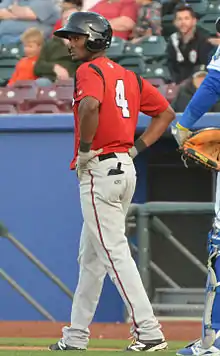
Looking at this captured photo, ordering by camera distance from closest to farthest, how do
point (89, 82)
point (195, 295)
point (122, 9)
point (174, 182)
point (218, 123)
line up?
1. point (89, 82)
2. point (218, 123)
3. point (195, 295)
4. point (174, 182)
5. point (122, 9)

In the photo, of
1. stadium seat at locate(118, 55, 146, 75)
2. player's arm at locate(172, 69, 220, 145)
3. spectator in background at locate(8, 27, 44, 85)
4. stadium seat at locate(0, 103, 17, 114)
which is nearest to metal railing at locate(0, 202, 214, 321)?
stadium seat at locate(0, 103, 17, 114)

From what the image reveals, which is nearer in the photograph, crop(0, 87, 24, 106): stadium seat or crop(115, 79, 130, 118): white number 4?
crop(115, 79, 130, 118): white number 4

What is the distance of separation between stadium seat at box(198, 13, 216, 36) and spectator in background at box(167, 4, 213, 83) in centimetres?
27

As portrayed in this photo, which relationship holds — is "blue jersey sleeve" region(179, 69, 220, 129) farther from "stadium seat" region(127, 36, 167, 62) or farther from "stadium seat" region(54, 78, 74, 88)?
"stadium seat" region(127, 36, 167, 62)

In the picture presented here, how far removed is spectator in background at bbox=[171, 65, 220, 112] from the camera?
8180 mm

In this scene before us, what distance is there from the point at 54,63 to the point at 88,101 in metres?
4.50

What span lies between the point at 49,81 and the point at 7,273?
1990 mm

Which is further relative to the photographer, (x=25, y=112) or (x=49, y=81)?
(x=49, y=81)

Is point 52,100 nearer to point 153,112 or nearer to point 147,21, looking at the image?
point 147,21

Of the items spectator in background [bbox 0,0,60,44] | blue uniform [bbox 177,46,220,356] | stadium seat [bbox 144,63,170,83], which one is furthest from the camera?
spectator in background [bbox 0,0,60,44]

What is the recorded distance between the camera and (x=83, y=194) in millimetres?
5047

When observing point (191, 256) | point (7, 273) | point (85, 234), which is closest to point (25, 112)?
point (7, 273)

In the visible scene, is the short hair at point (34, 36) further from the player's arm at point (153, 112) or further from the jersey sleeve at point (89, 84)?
the jersey sleeve at point (89, 84)

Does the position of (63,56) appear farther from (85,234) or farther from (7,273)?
(85,234)
